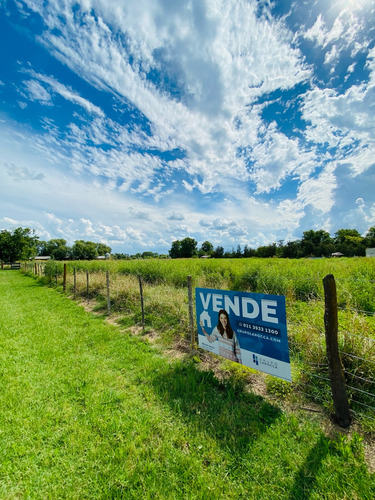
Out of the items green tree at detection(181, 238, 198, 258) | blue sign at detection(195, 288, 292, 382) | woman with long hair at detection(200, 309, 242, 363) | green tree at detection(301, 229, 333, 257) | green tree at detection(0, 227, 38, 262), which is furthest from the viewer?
green tree at detection(181, 238, 198, 258)

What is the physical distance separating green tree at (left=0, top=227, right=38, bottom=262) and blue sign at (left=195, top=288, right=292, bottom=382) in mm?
46641

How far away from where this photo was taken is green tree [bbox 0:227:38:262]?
3822 cm

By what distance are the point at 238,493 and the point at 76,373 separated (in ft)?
9.88

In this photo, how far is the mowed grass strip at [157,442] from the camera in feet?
5.89

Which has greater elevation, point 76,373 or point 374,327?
point 374,327

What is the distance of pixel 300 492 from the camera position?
5.62 feet

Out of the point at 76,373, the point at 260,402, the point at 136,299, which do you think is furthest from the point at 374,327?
the point at 136,299

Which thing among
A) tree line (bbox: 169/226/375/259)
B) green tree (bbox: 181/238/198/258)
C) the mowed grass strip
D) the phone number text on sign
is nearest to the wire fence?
the phone number text on sign

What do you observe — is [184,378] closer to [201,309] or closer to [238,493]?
[201,309]

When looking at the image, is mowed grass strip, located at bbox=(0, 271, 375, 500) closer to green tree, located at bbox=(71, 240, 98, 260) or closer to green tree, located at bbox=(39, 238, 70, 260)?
green tree, located at bbox=(71, 240, 98, 260)

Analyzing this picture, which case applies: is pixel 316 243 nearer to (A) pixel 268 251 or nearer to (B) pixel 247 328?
(A) pixel 268 251

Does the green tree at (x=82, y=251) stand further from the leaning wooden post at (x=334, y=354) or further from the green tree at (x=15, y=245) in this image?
the leaning wooden post at (x=334, y=354)

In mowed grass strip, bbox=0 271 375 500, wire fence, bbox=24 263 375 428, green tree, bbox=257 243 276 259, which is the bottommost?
mowed grass strip, bbox=0 271 375 500

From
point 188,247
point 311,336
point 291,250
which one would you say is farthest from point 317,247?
point 311,336
